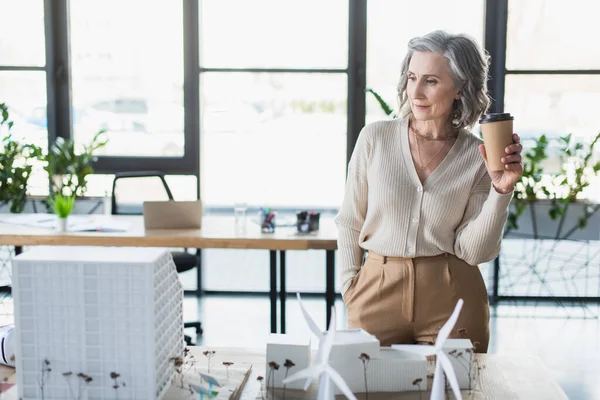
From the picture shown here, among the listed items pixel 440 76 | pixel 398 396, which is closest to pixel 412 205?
pixel 440 76

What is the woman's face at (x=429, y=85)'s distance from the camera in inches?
79.2

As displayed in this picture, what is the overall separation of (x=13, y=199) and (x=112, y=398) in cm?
366

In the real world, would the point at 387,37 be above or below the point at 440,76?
above

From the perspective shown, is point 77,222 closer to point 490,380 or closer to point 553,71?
point 490,380

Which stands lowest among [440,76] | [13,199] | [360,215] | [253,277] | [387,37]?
[253,277]

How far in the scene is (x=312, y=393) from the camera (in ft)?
5.22

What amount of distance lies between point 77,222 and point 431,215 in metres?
2.44

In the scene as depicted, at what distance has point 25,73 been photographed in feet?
16.5

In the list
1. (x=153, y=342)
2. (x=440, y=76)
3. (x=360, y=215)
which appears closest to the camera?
(x=153, y=342)

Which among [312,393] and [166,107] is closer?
[312,393]

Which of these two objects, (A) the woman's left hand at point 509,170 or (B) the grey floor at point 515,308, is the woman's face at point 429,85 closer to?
(A) the woman's left hand at point 509,170

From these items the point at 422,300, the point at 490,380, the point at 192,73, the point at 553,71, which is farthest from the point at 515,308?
the point at 490,380

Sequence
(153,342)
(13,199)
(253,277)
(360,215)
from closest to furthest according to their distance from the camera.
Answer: (153,342), (360,215), (13,199), (253,277)

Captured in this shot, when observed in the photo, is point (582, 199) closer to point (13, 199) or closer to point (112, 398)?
point (13, 199)
